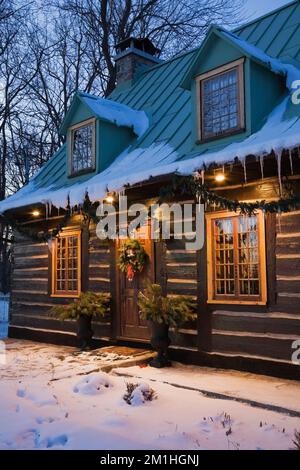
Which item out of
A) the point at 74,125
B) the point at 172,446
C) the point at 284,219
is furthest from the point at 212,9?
the point at 172,446

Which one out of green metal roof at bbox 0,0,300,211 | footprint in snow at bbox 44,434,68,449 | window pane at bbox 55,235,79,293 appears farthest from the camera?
window pane at bbox 55,235,79,293

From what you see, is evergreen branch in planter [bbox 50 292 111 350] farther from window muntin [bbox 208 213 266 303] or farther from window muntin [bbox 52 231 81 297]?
window muntin [bbox 208 213 266 303]

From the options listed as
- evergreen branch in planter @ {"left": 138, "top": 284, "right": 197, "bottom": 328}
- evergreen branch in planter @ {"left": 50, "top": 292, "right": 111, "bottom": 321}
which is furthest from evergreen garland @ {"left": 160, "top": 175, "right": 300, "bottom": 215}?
evergreen branch in planter @ {"left": 50, "top": 292, "right": 111, "bottom": 321}

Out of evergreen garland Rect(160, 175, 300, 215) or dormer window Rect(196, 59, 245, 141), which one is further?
dormer window Rect(196, 59, 245, 141)

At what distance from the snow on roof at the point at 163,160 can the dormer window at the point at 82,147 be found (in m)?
0.63

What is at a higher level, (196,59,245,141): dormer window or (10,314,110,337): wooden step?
(196,59,245,141): dormer window

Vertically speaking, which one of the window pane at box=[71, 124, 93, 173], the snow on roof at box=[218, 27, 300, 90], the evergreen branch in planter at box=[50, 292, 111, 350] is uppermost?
the snow on roof at box=[218, 27, 300, 90]

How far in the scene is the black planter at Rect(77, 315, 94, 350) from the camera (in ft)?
31.9

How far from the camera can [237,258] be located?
25.8 ft

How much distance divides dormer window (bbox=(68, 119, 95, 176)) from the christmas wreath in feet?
6.57

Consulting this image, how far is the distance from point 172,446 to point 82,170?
23.1ft

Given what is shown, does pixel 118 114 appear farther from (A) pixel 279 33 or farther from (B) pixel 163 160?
(A) pixel 279 33

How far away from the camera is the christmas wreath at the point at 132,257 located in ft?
30.1

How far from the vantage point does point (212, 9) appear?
20.0 meters
